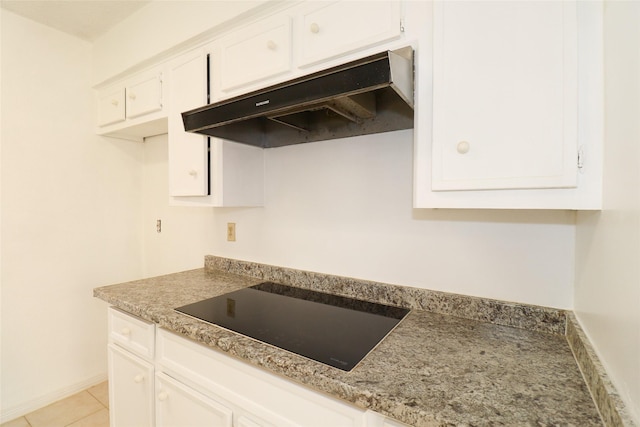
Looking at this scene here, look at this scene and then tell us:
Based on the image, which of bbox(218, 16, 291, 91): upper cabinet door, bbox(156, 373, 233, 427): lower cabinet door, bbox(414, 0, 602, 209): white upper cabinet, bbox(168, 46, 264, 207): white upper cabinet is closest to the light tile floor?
bbox(156, 373, 233, 427): lower cabinet door

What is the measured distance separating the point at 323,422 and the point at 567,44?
1107 mm

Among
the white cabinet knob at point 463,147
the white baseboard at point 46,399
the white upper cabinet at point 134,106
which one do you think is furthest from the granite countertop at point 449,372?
the white baseboard at point 46,399

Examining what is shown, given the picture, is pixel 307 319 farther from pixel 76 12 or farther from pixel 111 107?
pixel 76 12

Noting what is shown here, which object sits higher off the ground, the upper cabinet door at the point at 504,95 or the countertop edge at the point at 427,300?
the upper cabinet door at the point at 504,95

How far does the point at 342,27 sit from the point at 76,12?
1792mm

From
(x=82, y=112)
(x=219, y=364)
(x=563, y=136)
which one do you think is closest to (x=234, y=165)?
(x=219, y=364)

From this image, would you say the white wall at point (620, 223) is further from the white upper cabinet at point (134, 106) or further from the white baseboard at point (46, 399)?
the white baseboard at point (46, 399)

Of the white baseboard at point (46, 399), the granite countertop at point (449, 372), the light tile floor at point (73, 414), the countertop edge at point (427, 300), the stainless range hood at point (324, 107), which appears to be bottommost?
the light tile floor at point (73, 414)

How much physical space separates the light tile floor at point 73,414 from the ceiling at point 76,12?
2478 mm

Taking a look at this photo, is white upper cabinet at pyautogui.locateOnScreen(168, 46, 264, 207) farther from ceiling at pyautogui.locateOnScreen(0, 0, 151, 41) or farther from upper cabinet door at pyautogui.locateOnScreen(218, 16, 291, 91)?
ceiling at pyautogui.locateOnScreen(0, 0, 151, 41)

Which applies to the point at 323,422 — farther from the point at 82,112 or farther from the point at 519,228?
the point at 82,112

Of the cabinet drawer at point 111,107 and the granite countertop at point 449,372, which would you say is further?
the cabinet drawer at point 111,107

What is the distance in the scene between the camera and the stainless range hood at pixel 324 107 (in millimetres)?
791

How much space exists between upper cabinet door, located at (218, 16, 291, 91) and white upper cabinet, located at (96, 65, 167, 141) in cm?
52
